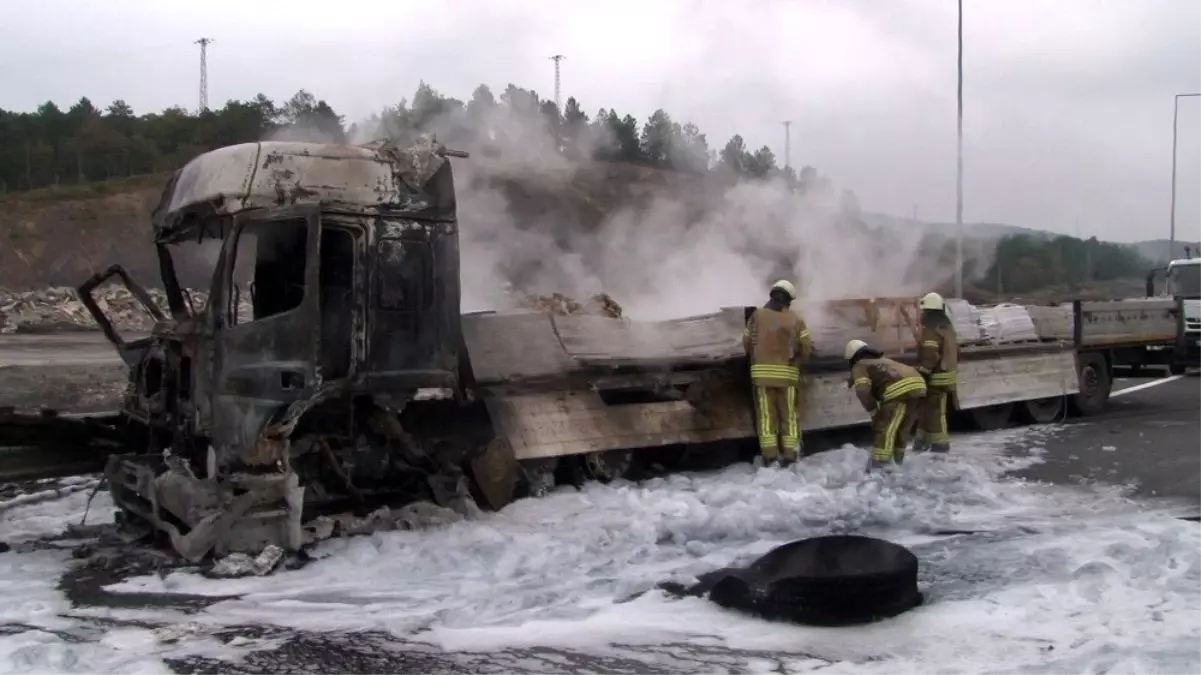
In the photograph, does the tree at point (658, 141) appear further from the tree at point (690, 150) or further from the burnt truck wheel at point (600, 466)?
the burnt truck wheel at point (600, 466)

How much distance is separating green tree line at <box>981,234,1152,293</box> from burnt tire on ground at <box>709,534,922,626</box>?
1600cm

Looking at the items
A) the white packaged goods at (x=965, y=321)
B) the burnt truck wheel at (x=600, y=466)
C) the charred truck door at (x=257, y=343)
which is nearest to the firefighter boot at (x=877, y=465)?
the burnt truck wheel at (x=600, y=466)

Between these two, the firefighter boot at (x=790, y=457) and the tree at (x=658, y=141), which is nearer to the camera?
the firefighter boot at (x=790, y=457)

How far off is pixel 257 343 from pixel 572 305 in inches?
192

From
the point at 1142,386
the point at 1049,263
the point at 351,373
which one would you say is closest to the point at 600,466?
the point at 351,373

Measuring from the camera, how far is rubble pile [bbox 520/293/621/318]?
10.2m

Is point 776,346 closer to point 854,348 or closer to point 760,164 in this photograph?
point 854,348

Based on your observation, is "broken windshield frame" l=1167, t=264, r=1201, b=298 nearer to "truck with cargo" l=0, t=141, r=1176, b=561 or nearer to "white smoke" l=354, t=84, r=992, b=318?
"white smoke" l=354, t=84, r=992, b=318

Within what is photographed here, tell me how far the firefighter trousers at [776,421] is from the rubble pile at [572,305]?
1.81 meters

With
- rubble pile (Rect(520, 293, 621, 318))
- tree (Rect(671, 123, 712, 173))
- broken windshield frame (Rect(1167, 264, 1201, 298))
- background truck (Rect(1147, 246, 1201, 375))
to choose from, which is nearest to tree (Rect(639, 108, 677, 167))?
tree (Rect(671, 123, 712, 173))

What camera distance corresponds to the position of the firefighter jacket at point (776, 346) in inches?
354

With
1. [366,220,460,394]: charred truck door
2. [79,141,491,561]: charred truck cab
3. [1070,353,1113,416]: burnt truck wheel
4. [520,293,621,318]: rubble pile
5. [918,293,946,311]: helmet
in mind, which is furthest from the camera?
[1070,353,1113,416]: burnt truck wheel

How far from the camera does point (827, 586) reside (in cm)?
511

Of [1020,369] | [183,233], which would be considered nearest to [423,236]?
[183,233]
